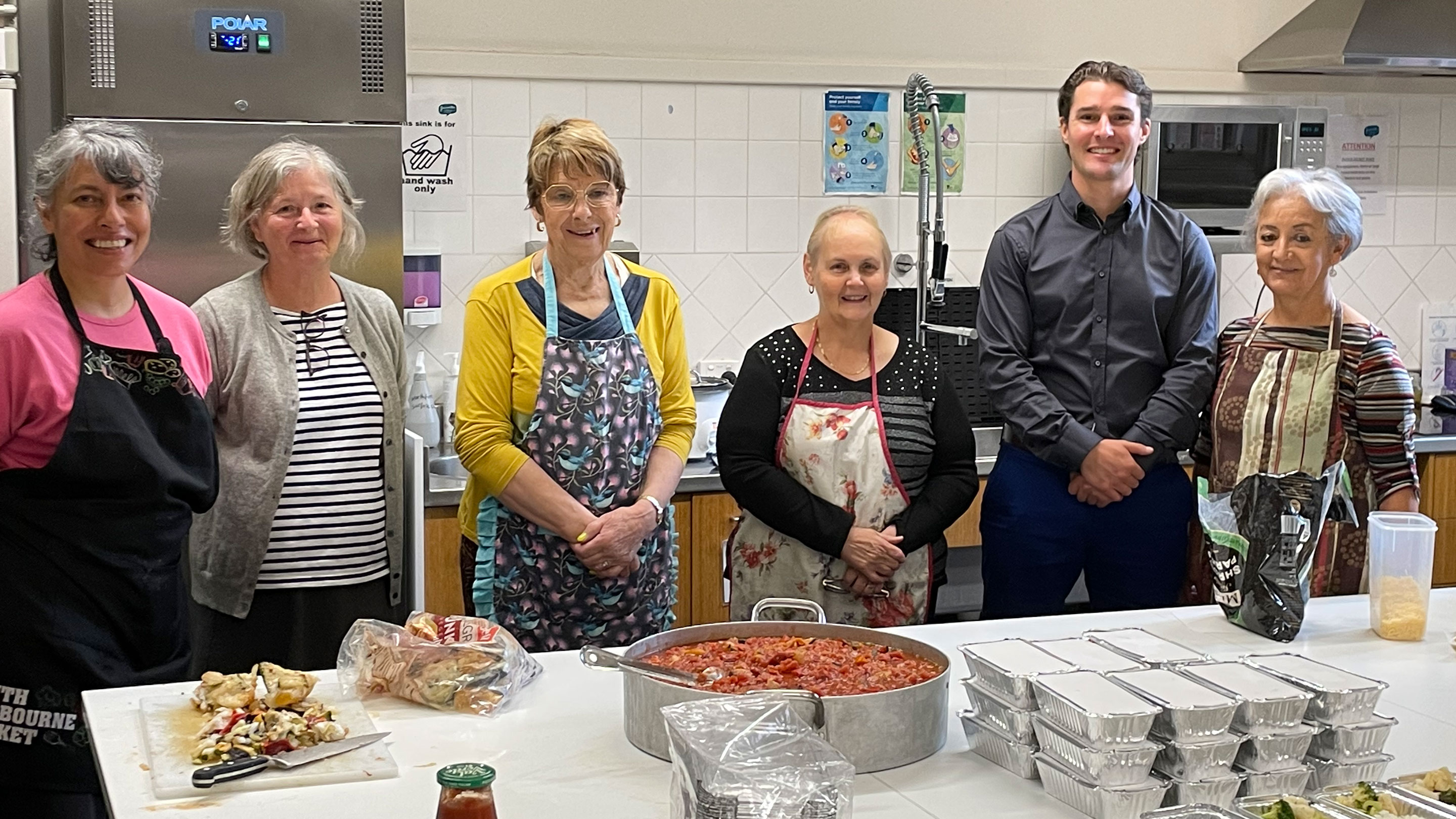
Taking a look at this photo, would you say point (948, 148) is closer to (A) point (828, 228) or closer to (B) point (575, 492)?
(A) point (828, 228)

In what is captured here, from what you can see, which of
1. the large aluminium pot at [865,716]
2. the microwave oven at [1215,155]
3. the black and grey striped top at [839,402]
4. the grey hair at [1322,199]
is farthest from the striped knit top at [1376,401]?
the microwave oven at [1215,155]

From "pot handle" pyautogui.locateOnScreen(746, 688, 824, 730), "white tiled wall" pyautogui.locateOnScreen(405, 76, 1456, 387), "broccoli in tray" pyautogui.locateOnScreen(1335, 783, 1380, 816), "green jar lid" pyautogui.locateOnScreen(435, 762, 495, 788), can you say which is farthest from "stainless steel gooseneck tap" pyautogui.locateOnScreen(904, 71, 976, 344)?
"green jar lid" pyautogui.locateOnScreen(435, 762, 495, 788)

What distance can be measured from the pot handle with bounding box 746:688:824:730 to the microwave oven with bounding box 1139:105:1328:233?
3101 mm

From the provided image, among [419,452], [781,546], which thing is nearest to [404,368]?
[419,452]

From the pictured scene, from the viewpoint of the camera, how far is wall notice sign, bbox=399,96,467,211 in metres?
3.87

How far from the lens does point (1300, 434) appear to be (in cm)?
276

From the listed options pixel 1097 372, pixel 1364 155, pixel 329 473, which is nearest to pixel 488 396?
pixel 329 473

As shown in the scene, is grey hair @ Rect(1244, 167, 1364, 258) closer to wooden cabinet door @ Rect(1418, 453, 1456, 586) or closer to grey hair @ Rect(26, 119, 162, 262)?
wooden cabinet door @ Rect(1418, 453, 1456, 586)

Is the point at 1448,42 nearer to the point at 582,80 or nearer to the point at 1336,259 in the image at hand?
the point at 1336,259

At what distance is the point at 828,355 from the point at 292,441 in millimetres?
1025

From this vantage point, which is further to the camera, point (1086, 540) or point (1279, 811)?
point (1086, 540)

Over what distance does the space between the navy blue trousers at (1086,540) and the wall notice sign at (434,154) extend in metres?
1.76

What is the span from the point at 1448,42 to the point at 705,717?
3864 mm

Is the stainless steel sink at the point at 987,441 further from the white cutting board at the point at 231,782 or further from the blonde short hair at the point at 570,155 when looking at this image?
the white cutting board at the point at 231,782
